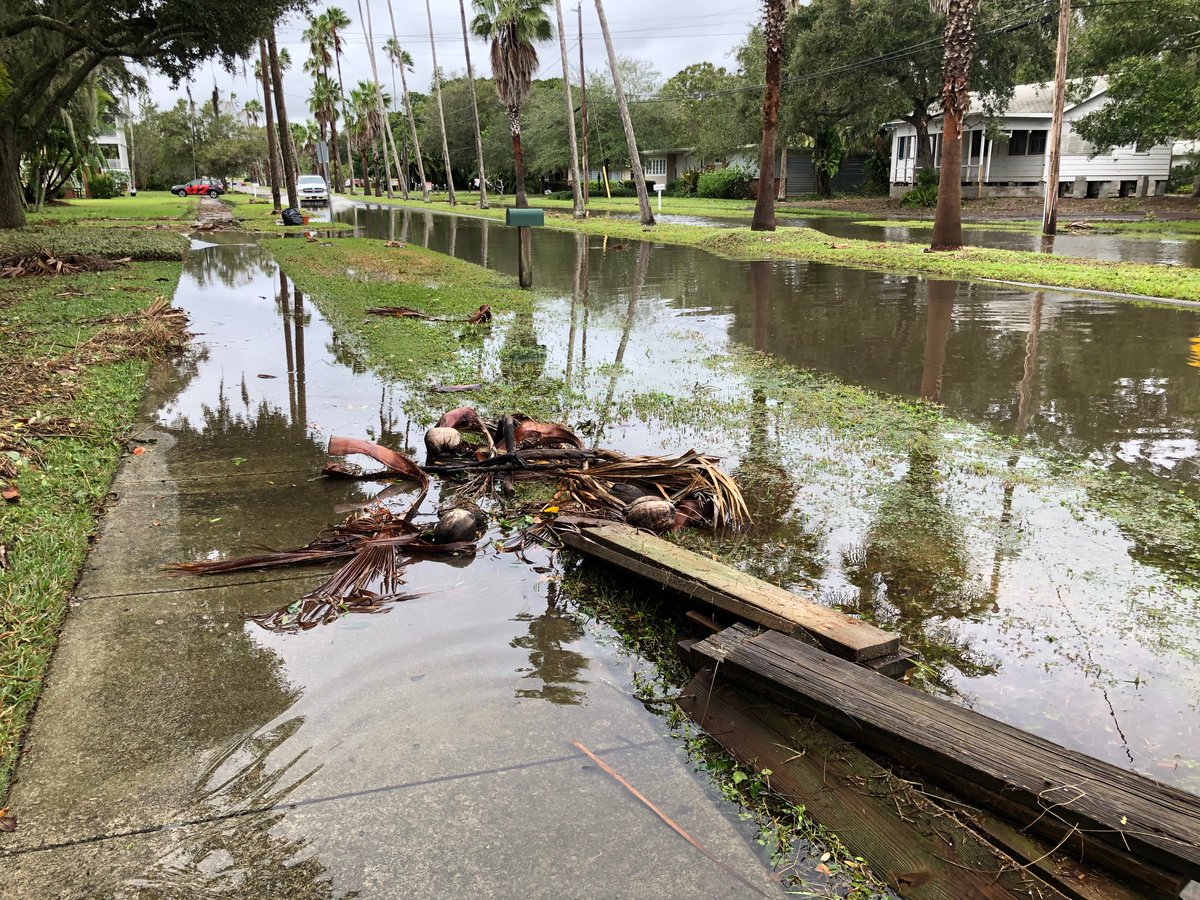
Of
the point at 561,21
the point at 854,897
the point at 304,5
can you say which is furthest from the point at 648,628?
the point at 561,21

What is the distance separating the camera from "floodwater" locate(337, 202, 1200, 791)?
12.3 feet

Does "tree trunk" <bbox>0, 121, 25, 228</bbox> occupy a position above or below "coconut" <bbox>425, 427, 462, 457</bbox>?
above

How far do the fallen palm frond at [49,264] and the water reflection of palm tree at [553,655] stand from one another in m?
16.2

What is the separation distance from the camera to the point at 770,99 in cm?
2586

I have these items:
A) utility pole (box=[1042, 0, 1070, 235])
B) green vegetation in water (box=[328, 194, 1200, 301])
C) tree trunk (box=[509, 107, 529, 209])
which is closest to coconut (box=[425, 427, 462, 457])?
green vegetation in water (box=[328, 194, 1200, 301])

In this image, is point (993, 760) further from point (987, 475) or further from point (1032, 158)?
point (1032, 158)

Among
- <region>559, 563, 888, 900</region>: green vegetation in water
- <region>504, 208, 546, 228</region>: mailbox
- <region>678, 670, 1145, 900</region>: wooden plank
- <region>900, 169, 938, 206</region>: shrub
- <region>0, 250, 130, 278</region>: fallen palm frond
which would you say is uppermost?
<region>900, 169, 938, 206</region>: shrub

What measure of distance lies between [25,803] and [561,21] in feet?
135

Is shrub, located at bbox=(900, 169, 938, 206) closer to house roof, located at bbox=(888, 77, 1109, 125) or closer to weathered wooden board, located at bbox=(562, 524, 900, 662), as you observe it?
house roof, located at bbox=(888, 77, 1109, 125)

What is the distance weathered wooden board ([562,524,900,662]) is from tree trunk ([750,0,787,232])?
23.0m

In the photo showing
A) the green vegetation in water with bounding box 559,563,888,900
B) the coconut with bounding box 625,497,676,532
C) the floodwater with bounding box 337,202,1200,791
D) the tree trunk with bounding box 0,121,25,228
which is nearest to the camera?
the green vegetation in water with bounding box 559,563,888,900

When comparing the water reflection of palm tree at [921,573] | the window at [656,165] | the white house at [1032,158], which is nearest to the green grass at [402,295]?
the water reflection of palm tree at [921,573]

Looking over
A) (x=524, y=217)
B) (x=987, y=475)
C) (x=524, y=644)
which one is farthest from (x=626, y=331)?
(x=524, y=644)

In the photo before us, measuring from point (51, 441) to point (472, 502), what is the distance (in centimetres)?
328
